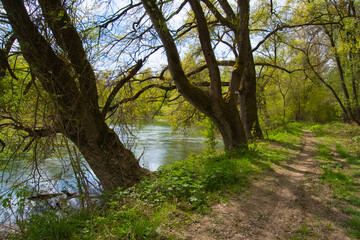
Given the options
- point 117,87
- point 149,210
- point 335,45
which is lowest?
point 149,210

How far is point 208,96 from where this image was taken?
711cm

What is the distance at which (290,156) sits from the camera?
23.9ft

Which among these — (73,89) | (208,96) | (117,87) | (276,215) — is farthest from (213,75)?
(276,215)

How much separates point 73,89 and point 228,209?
147 inches

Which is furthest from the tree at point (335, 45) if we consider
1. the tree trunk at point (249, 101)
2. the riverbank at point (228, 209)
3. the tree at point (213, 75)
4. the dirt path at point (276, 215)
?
the dirt path at point (276, 215)

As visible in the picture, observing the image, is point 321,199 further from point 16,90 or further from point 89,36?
point 16,90

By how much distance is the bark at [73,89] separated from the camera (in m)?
3.89

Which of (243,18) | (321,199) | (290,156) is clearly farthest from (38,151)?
(290,156)

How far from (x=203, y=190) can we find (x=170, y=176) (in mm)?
845

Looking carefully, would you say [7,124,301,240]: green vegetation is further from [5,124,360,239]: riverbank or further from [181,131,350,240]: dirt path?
[181,131,350,240]: dirt path

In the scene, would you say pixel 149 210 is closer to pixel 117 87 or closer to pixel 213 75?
pixel 117 87

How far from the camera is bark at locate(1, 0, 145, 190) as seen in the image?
389cm

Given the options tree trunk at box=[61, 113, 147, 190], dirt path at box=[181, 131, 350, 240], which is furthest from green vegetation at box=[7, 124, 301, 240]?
tree trunk at box=[61, 113, 147, 190]

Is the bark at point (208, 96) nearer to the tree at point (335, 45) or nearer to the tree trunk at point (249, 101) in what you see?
the tree trunk at point (249, 101)
